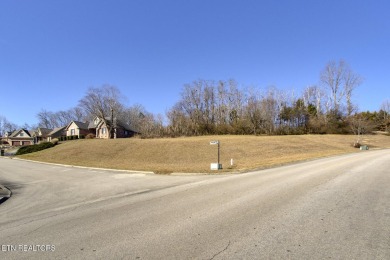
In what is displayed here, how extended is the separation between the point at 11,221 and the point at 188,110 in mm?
67018

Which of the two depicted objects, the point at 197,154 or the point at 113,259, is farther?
the point at 197,154

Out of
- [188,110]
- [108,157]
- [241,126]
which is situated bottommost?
[108,157]

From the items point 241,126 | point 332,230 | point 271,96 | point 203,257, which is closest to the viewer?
point 203,257

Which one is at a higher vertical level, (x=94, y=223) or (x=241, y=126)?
(x=241, y=126)

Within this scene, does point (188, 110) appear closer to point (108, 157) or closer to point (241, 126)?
point (241, 126)

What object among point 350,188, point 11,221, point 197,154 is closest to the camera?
point 11,221

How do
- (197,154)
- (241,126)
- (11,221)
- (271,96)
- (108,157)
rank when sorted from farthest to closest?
(271,96) → (241,126) → (108,157) → (197,154) → (11,221)

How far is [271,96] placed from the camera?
227 ft

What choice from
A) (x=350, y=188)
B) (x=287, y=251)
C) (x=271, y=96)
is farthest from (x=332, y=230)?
(x=271, y=96)

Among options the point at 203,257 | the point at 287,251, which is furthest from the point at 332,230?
the point at 203,257

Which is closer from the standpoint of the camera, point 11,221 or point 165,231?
point 165,231

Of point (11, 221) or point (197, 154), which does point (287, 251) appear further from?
point (197, 154)

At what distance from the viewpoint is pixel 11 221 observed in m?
6.73

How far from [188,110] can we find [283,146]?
135ft
